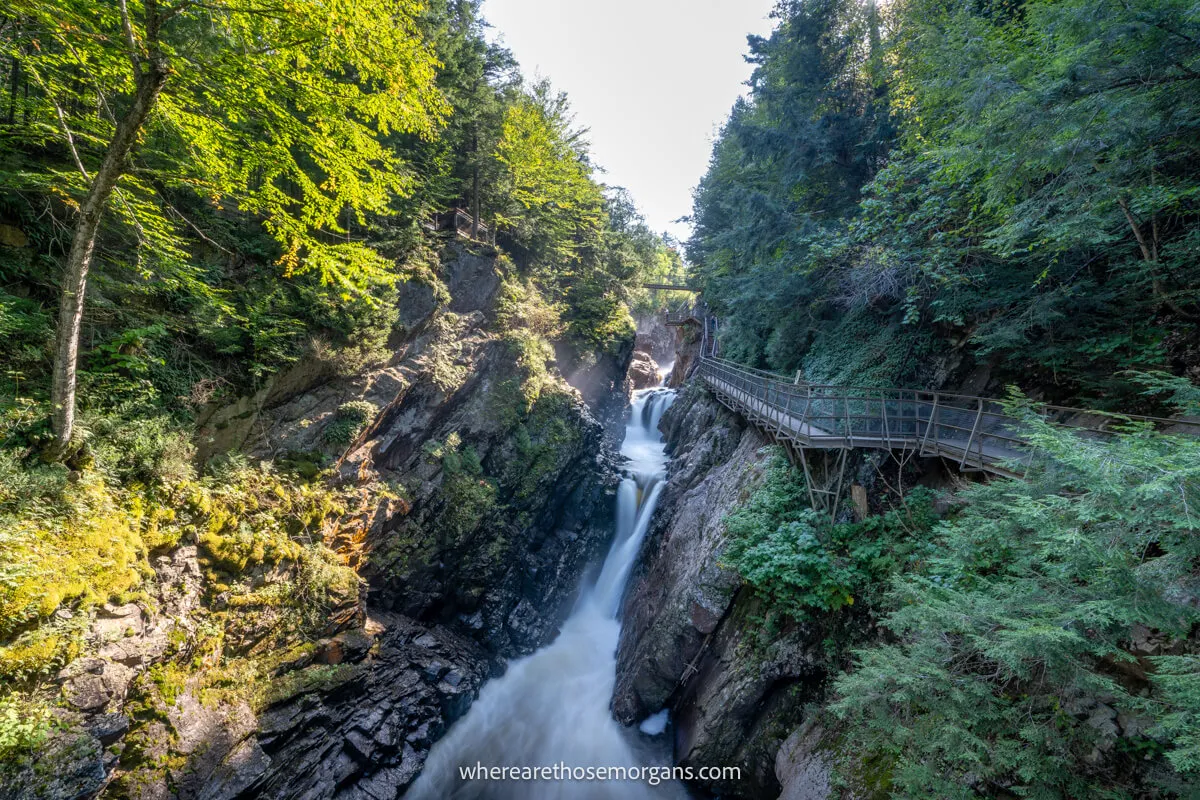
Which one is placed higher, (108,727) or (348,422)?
(348,422)

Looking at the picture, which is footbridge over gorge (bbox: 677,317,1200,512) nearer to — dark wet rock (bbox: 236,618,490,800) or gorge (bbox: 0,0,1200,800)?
gorge (bbox: 0,0,1200,800)

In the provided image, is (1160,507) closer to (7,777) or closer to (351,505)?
(7,777)

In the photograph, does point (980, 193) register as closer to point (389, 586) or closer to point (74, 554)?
point (74, 554)

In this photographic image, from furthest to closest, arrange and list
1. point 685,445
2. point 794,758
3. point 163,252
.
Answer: point 685,445
point 794,758
point 163,252

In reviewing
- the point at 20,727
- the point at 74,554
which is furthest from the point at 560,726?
the point at 74,554

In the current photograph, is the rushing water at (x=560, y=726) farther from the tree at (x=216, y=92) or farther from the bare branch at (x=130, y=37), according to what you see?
the bare branch at (x=130, y=37)

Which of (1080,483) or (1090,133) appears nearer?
(1080,483)

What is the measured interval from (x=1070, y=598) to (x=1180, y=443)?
59.9 inches

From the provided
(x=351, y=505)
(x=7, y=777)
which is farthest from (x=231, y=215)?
(x=7, y=777)

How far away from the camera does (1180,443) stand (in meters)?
3.16

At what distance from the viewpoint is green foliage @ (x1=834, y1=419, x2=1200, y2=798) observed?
2.96 meters

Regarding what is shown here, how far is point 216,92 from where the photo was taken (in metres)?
4.33

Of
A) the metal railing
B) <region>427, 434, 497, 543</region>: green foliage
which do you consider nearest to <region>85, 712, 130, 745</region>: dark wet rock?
<region>427, 434, 497, 543</region>: green foliage

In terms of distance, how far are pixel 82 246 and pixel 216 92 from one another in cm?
223
